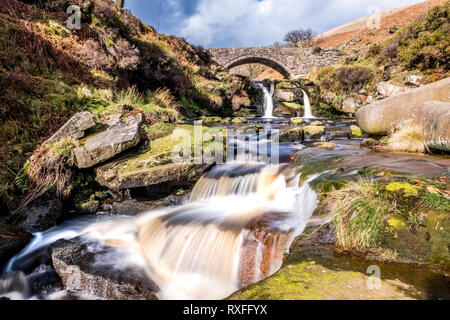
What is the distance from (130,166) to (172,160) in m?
0.88

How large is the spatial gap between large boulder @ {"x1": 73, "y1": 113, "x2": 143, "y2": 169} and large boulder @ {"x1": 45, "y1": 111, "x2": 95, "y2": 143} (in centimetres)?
26

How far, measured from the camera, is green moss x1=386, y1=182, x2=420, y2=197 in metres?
2.56

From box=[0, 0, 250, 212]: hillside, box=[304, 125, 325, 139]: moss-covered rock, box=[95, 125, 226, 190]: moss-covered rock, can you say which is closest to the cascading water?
box=[95, 125, 226, 190]: moss-covered rock

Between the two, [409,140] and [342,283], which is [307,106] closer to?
[409,140]

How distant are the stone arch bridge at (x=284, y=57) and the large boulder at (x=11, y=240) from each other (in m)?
31.4

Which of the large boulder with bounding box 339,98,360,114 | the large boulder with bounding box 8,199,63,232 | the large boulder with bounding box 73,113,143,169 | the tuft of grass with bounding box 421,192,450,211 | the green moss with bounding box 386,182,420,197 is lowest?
the large boulder with bounding box 8,199,63,232

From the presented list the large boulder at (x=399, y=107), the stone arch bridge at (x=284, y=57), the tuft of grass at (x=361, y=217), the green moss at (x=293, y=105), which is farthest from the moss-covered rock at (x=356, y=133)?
the stone arch bridge at (x=284, y=57)

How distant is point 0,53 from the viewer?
5922 millimetres

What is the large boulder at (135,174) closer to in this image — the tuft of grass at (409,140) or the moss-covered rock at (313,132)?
the tuft of grass at (409,140)

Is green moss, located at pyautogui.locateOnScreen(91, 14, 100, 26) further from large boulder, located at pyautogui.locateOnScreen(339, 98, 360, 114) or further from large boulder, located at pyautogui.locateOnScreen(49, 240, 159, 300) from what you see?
large boulder, located at pyautogui.locateOnScreen(339, 98, 360, 114)

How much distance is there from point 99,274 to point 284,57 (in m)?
33.3

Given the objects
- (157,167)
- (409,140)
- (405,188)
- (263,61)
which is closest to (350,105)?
(409,140)
